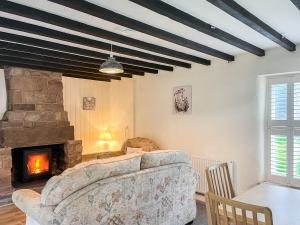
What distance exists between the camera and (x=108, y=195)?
2387 millimetres

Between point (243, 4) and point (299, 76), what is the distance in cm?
201

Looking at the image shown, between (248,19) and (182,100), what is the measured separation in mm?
2698

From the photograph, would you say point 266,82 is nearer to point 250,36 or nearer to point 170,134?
point 250,36

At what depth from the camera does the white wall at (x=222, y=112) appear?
4.00 m

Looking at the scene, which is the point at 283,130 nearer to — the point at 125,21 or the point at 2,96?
the point at 125,21

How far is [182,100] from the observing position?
5.03 meters

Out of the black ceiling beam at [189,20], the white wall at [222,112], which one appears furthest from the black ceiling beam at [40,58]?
the black ceiling beam at [189,20]

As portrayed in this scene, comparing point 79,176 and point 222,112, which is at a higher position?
point 222,112

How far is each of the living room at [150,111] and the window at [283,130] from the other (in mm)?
16

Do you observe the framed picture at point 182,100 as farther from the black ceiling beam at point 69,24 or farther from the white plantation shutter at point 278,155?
the white plantation shutter at point 278,155

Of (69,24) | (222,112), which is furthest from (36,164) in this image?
(222,112)

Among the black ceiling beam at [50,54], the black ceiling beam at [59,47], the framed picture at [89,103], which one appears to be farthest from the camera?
the framed picture at [89,103]

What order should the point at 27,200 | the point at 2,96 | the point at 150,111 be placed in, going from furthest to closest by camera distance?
the point at 150,111 < the point at 2,96 < the point at 27,200

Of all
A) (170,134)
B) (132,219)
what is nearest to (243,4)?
(132,219)
